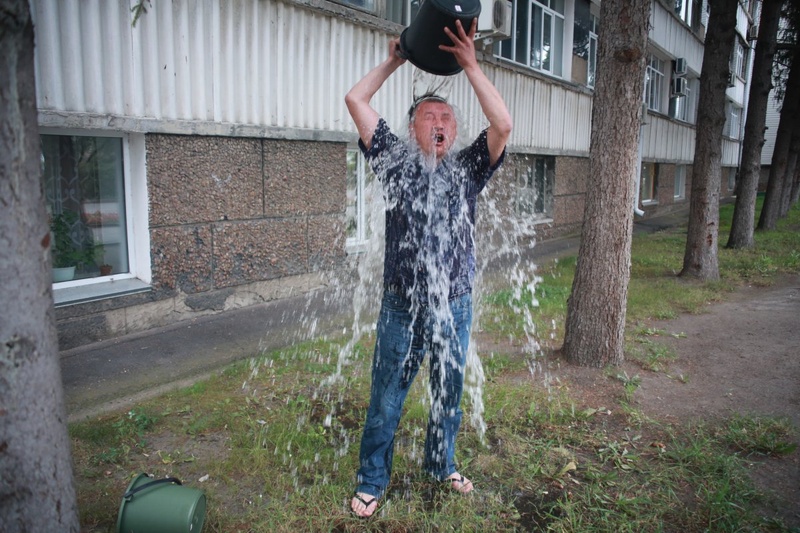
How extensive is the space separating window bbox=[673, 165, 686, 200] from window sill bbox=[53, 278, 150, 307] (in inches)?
872

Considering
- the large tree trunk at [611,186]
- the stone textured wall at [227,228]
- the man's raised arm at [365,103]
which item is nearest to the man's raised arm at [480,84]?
the man's raised arm at [365,103]

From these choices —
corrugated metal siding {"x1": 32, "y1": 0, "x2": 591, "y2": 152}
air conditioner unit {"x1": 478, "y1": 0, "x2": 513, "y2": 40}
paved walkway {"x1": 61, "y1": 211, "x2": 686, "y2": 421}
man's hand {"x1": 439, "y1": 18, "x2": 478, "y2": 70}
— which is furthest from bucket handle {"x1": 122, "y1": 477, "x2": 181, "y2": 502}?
air conditioner unit {"x1": 478, "y1": 0, "x2": 513, "y2": 40}

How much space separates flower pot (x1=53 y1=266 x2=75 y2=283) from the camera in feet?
16.5

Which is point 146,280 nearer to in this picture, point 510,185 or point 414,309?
point 414,309

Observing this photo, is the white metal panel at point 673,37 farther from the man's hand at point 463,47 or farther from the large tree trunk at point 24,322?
the large tree trunk at point 24,322

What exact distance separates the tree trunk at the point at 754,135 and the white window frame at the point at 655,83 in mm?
7538

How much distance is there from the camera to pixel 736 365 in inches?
199

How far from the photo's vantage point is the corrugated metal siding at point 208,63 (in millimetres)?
4656

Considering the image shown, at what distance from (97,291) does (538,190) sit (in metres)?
9.63

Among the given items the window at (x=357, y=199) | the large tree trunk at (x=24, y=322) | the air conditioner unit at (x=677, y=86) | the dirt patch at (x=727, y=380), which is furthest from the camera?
the air conditioner unit at (x=677, y=86)

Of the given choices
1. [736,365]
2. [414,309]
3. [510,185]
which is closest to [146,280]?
[414,309]

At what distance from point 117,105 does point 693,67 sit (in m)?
23.6

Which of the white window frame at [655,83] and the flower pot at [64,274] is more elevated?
the white window frame at [655,83]

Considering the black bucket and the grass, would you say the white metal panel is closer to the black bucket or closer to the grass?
the grass
